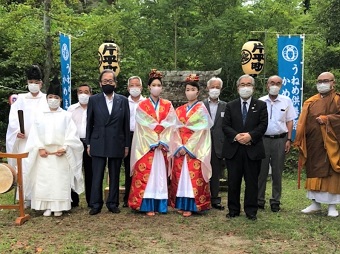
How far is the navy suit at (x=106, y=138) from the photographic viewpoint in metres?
6.14

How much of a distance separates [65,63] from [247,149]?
5.23 metres

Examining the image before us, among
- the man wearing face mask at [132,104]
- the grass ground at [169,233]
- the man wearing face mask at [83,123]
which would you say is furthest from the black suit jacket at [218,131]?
the man wearing face mask at [83,123]

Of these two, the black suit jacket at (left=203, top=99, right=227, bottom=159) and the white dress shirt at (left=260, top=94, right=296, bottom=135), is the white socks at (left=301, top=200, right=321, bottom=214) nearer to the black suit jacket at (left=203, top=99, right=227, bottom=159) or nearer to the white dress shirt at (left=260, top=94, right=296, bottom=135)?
the white dress shirt at (left=260, top=94, right=296, bottom=135)

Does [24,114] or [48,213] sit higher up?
[24,114]

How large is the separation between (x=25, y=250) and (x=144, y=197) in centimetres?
196

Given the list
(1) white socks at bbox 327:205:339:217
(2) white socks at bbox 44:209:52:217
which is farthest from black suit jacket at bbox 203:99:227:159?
(2) white socks at bbox 44:209:52:217

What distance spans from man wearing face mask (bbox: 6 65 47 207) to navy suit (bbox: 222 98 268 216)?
2932 millimetres

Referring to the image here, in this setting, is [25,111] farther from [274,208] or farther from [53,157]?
[274,208]

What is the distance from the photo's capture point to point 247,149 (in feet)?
19.1

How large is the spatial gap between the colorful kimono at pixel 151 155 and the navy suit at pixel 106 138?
0.22 m

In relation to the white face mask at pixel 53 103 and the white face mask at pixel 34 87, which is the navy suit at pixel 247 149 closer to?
the white face mask at pixel 53 103

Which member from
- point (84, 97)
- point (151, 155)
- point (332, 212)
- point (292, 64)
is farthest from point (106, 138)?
point (292, 64)

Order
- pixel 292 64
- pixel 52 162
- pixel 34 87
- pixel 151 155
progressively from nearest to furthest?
pixel 52 162 < pixel 151 155 < pixel 34 87 < pixel 292 64

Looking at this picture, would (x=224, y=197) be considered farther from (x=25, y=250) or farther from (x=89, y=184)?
(x=25, y=250)
